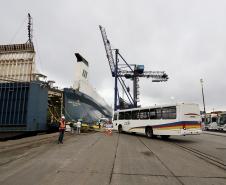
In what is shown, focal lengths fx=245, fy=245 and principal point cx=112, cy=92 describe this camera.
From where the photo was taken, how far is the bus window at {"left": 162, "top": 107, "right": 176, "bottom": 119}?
17.3 meters

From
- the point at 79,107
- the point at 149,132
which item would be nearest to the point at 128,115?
the point at 149,132

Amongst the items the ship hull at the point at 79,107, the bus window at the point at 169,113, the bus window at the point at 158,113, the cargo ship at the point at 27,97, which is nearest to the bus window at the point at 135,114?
the bus window at the point at 158,113

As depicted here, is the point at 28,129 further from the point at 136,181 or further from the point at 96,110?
the point at 96,110

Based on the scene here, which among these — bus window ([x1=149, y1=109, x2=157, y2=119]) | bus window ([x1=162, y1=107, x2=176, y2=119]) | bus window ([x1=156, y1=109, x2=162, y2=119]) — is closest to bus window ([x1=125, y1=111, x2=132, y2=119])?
bus window ([x1=149, y1=109, x2=157, y2=119])

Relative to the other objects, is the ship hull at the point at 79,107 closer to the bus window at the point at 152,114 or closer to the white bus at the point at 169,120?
the white bus at the point at 169,120

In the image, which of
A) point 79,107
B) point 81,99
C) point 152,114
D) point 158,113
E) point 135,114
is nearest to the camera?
point 158,113

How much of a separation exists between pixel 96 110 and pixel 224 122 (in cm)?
1956

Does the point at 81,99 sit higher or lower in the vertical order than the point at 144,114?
→ higher

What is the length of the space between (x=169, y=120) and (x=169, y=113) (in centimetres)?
50

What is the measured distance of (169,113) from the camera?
17.7 m

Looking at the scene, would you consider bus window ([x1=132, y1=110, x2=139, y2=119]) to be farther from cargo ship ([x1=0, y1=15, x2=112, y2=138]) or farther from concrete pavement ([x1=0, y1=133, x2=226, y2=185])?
concrete pavement ([x1=0, y1=133, x2=226, y2=185])

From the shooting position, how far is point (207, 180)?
628cm

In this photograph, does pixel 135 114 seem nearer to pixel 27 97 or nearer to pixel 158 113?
pixel 158 113

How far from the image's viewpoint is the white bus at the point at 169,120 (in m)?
16.8
